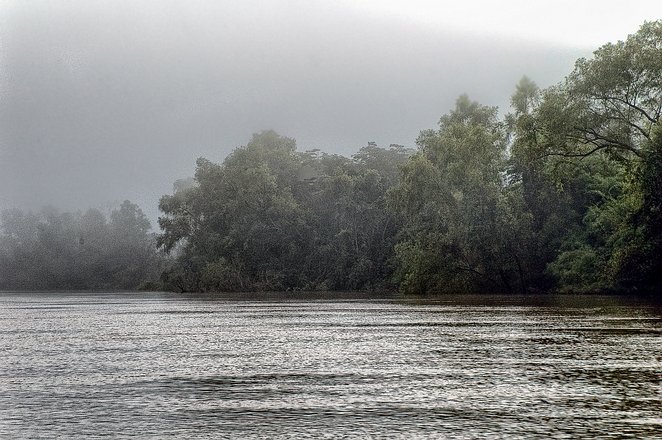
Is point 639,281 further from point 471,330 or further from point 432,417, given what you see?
point 432,417

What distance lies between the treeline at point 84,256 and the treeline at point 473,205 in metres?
34.3

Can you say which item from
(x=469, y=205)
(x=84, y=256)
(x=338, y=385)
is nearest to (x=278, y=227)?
(x=469, y=205)

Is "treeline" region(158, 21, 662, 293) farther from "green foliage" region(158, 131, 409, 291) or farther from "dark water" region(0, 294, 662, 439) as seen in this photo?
"dark water" region(0, 294, 662, 439)

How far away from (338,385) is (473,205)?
174 ft

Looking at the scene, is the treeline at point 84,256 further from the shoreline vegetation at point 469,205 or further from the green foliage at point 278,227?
the green foliage at point 278,227

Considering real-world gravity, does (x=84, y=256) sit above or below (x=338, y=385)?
above

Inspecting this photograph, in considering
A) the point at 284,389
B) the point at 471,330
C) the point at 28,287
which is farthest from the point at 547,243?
the point at 28,287

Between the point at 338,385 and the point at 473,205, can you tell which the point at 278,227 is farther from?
the point at 338,385

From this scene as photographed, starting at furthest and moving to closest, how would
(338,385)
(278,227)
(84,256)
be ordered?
(84,256) < (278,227) < (338,385)

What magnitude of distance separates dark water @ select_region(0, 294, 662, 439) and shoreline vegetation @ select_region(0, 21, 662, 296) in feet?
105

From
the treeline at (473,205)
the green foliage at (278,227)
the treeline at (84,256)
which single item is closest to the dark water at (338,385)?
the treeline at (473,205)

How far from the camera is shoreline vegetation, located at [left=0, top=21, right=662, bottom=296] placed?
47.3 metres

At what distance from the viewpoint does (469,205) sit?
61938 millimetres

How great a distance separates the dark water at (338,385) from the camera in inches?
278
